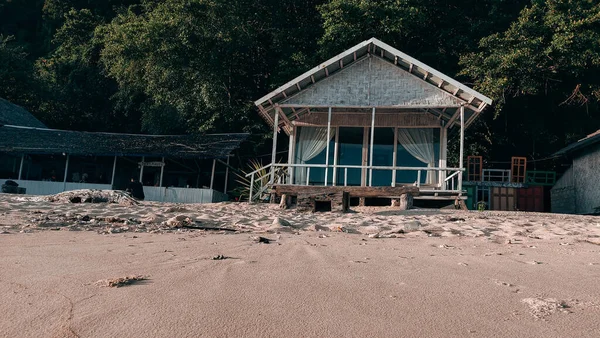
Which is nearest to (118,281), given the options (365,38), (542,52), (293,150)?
(293,150)

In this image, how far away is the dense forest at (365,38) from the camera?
66.0 feet

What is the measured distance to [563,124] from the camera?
23406mm

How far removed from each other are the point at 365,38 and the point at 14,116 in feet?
68.0

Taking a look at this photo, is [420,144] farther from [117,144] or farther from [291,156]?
[117,144]

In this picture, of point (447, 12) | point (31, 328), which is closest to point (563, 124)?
point (447, 12)

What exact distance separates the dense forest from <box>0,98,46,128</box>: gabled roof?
5.67 m

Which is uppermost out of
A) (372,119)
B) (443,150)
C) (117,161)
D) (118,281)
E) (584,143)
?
(584,143)

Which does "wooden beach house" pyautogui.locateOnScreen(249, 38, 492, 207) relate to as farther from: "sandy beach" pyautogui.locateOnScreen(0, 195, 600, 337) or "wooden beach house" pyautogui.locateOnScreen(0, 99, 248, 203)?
"sandy beach" pyautogui.locateOnScreen(0, 195, 600, 337)

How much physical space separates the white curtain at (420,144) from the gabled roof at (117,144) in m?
8.06

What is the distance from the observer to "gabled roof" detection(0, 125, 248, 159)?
71.3ft

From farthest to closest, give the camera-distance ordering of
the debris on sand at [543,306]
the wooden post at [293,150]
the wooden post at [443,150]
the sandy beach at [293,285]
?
the wooden post at [293,150] < the wooden post at [443,150] < the debris on sand at [543,306] < the sandy beach at [293,285]

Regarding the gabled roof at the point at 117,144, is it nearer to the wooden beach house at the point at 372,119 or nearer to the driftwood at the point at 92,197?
the wooden beach house at the point at 372,119

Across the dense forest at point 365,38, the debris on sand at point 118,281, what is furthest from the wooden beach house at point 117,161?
the debris on sand at point 118,281

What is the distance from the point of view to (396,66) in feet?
50.5
